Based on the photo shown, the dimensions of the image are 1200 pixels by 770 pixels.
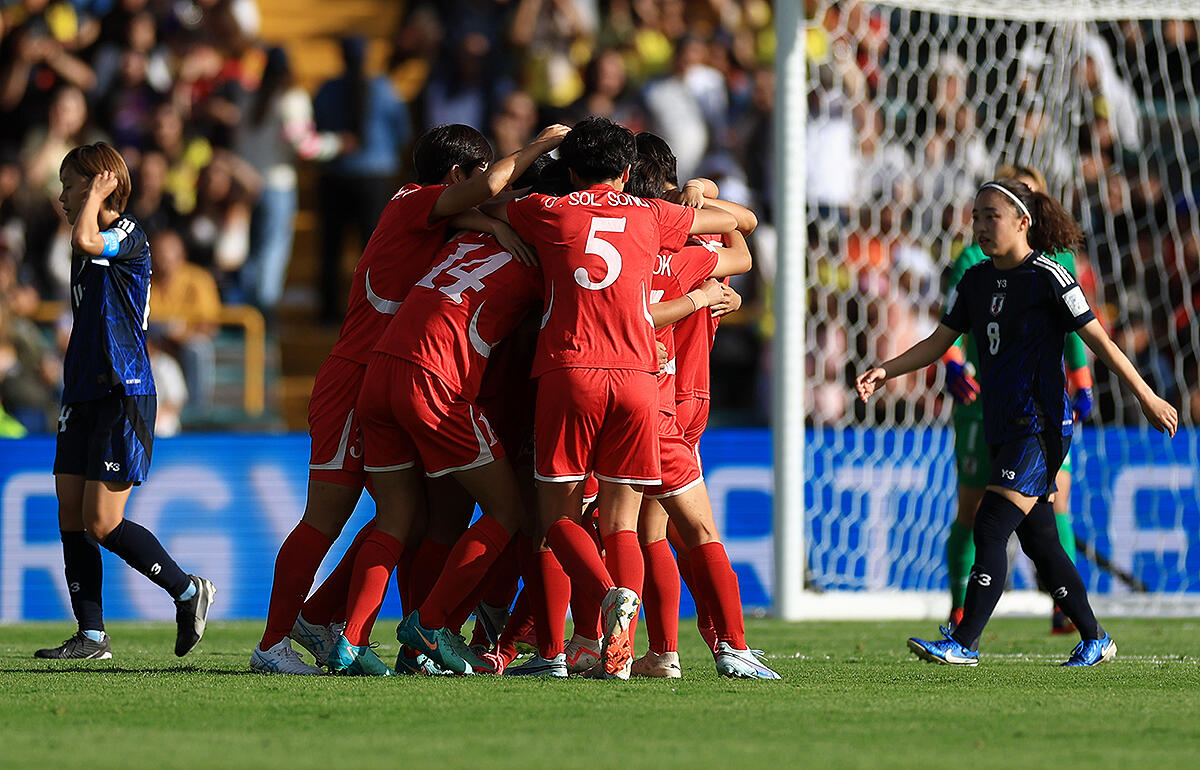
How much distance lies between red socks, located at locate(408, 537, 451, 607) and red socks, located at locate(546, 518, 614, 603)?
2.05 feet

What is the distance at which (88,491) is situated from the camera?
6559 mm

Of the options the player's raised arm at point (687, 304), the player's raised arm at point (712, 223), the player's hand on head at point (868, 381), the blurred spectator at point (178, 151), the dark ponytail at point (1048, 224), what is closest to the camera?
the player's raised arm at point (687, 304)

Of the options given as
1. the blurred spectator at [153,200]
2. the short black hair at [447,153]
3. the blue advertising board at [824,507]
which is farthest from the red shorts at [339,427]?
the blurred spectator at [153,200]

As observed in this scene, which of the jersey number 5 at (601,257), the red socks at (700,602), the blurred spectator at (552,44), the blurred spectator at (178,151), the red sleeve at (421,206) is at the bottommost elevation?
the red socks at (700,602)

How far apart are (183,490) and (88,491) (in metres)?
3.59

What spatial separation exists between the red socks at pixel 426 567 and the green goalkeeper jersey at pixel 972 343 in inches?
104

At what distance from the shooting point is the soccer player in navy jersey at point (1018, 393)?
642 centimetres

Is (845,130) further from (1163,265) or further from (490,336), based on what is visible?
(490,336)

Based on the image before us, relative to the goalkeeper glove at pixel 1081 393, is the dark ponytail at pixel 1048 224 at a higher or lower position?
higher

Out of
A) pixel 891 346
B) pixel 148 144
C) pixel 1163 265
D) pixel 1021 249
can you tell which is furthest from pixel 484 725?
pixel 148 144

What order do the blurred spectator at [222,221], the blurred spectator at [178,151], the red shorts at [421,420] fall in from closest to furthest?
the red shorts at [421,420] < the blurred spectator at [222,221] < the blurred spectator at [178,151]

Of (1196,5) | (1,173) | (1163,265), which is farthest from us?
(1,173)

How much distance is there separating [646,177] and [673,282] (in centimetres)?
41

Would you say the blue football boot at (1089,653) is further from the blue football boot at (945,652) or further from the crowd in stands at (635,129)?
the crowd in stands at (635,129)
